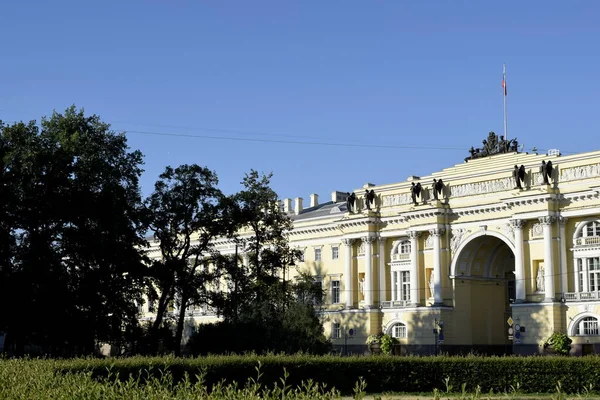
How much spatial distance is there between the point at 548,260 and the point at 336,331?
73.4 ft

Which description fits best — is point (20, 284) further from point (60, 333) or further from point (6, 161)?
point (6, 161)

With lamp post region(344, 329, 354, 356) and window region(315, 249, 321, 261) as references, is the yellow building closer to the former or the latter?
window region(315, 249, 321, 261)

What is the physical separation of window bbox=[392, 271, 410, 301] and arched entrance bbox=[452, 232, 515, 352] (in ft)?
17.4

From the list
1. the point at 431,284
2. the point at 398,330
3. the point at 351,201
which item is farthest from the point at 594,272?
the point at 351,201

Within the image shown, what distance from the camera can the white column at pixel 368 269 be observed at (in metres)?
77.7

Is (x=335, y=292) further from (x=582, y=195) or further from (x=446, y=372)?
(x=446, y=372)

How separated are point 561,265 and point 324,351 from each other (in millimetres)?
19955

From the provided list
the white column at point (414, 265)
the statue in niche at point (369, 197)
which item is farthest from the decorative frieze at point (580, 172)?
the statue in niche at point (369, 197)

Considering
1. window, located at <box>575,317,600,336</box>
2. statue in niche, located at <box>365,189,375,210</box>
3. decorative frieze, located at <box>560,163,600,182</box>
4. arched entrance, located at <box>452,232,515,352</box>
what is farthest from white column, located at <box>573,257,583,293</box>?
statue in niche, located at <box>365,189,375,210</box>

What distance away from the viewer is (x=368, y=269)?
255ft

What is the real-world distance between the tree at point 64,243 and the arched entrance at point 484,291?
29.5 m

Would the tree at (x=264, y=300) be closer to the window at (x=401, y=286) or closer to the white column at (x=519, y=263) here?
the window at (x=401, y=286)

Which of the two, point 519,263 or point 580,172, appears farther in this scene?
point 519,263

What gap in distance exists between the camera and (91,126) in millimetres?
55594
